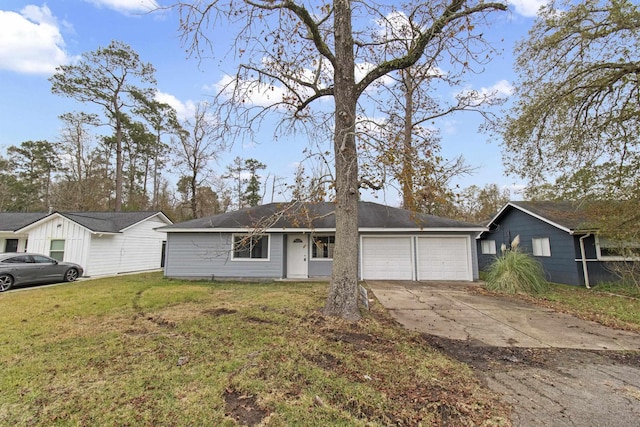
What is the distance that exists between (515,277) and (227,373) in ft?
31.4

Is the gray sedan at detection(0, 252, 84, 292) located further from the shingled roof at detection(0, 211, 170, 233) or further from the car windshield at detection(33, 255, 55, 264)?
the shingled roof at detection(0, 211, 170, 233)

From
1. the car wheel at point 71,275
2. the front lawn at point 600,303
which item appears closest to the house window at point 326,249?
the front lawn at point 600,303

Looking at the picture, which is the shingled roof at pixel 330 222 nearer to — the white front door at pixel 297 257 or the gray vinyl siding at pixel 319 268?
the white front door at pixel 297 257

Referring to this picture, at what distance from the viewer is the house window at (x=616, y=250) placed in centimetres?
911

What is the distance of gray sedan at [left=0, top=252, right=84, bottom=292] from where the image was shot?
960cm

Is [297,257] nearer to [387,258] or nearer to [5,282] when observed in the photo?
[387,258]

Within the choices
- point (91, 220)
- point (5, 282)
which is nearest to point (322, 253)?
point (5, 282)

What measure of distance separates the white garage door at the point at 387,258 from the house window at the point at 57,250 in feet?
44.5

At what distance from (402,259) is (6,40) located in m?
16.2

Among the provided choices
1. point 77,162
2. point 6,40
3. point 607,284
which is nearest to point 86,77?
point 77,162

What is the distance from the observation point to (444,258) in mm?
11672

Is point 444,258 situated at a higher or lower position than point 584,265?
higher

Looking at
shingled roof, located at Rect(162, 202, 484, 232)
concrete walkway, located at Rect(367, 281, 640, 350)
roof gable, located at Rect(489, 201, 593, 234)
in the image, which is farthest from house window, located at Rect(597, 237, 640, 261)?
concrete walkway, located at Rect(367, 281, 640, 350)

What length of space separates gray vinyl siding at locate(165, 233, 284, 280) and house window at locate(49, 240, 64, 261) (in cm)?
531
